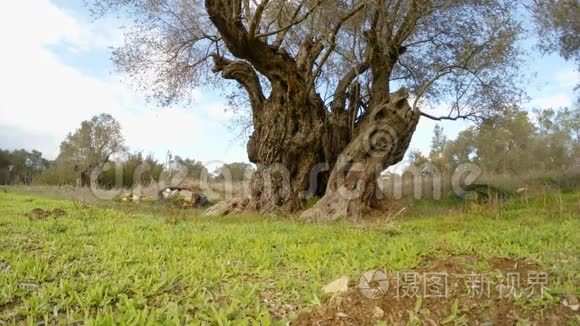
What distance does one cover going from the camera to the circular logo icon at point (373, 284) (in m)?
2.95

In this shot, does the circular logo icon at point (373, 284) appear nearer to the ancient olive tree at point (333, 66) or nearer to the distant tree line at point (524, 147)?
the ancient olive tree at point (333, 66)

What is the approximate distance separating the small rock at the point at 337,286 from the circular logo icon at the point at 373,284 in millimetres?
109

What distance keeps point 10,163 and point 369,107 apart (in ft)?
126

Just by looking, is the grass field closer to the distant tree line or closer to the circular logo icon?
the circular logo icon

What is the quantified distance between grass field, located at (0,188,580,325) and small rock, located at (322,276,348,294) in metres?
0.06

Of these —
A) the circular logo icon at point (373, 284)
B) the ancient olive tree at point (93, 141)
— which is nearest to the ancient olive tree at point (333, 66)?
the circular logo icon at point (373, 284)

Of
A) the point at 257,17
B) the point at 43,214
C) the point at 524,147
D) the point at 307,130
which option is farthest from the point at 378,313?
the point at 524,147

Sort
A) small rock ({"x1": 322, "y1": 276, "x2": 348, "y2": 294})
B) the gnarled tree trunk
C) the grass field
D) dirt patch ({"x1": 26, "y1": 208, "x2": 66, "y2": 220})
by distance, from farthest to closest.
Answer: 1. the gnarled tree trunk
2. dirt patch ({"x1": 26, "y1": 208, "x2": 66, "y2": 220})
3. small rock ({"x1": 322, "y1": 276, "x2": 348, "y2": 294})
4. the grass field

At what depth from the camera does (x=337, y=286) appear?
3.12 meters

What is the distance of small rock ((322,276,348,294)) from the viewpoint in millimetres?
3059

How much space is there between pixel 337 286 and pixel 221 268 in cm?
114

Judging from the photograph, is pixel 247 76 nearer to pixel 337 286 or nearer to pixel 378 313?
pixel 337 286

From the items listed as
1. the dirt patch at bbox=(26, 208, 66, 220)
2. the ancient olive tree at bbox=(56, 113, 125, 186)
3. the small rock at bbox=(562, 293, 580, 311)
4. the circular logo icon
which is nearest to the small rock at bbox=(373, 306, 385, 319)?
the circular logo icon

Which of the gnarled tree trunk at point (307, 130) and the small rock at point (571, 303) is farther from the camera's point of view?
the gnarled tree trunk at point (307, 130)
